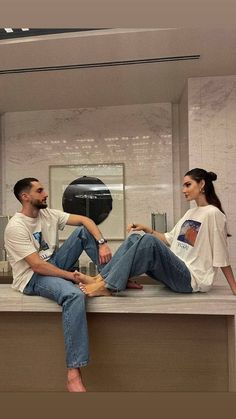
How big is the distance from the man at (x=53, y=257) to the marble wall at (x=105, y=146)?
305cm

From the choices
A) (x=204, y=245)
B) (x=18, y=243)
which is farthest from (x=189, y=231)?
(x=18, y=243)

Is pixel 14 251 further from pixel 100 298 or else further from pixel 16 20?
pixel 16 20

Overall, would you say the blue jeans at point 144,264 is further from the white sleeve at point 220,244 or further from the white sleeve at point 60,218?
the white sleeve at point 60,218

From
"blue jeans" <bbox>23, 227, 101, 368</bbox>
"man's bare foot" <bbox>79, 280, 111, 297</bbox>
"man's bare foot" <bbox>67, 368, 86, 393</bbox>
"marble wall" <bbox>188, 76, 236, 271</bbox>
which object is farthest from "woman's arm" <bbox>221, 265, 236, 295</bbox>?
"marble wall" <bbox>188, 76, 236, 271</bbox>

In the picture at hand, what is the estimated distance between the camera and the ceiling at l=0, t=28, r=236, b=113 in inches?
135

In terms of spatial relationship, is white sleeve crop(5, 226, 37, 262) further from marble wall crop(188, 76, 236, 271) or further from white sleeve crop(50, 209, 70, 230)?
marble wall crop(188, 76, 236, 271)

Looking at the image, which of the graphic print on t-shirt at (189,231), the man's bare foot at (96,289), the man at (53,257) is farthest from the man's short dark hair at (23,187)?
the graphic print on t-shirt at (189,231)

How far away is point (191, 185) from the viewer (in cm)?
232

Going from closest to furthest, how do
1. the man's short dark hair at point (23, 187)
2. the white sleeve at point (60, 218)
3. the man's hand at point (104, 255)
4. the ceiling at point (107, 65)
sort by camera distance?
the man's hand at point (104, 255)
the man's short dark hair at point (23, 187)
the white sleeve at point (60, 218)
the ceiling at point (107, 65)


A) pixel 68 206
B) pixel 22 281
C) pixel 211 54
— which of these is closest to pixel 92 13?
pixel 22 281

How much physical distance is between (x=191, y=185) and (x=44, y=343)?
135cm

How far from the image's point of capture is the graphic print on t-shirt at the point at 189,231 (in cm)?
218

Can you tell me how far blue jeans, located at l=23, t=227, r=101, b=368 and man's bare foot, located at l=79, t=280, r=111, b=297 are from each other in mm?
42

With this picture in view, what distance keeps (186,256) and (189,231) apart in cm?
15
